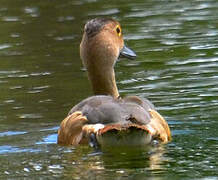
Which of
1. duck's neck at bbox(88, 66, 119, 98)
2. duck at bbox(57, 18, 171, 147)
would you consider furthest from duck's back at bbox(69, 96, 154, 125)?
duck's neck at bbox(88, 66, 119, 98)

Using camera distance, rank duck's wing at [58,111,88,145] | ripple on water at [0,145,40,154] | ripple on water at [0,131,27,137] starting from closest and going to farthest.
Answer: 1. duck's wing at [58,111,88,145]
2. ripple on water at [0,145,40,154]
3. ripple on water at [0,131,27,137]

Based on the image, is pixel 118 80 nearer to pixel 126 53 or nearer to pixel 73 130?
pixel 126 53

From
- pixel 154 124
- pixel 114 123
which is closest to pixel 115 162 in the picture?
pixel 114 123

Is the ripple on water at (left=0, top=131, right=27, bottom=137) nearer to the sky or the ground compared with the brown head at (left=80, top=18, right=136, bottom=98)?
nearer to the ground

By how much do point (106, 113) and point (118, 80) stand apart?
4.28m

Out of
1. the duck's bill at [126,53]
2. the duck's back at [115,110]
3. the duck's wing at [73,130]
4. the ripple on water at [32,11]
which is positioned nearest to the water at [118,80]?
the ripple on water at [32,11]

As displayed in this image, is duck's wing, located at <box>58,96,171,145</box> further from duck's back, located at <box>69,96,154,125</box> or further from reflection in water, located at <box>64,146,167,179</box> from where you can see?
reflection in water, located at <box>64,146,167,179</box>

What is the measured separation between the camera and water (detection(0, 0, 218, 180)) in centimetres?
1000

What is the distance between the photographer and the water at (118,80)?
10000mm

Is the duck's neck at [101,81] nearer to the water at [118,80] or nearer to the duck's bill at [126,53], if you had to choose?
the water at [118,80]

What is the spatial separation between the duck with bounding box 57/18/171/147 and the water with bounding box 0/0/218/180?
0.18 meters

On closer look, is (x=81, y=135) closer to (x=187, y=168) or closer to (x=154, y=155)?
(x=154, y=155)

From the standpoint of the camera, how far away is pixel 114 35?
12516 millimetres

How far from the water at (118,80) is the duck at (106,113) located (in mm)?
180
